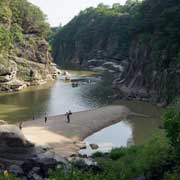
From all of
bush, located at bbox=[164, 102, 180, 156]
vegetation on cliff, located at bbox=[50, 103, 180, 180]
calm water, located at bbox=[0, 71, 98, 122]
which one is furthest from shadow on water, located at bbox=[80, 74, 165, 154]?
bush, located at bbox=[164, 102, 180, 156]

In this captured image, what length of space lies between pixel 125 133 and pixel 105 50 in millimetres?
124734

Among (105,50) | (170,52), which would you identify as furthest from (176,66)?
(105,50)

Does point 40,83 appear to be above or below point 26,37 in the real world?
below

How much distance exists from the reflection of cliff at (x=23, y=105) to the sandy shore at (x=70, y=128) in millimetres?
6168

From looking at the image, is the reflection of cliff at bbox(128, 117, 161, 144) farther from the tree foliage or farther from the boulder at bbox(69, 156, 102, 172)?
the tree foliage

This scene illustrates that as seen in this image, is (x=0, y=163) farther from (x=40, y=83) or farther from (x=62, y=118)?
(x=40, y=83)

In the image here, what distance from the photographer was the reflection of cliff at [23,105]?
217 ft

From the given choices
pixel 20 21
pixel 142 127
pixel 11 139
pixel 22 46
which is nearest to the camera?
pixel 11 139

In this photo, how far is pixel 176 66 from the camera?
246 feet

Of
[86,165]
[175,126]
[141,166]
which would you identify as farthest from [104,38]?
[175,126]

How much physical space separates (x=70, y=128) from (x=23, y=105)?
2198cm

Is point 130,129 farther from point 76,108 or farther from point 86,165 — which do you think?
point 86,165

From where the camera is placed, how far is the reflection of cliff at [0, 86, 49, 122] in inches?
2598

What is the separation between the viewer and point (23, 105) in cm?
7588
